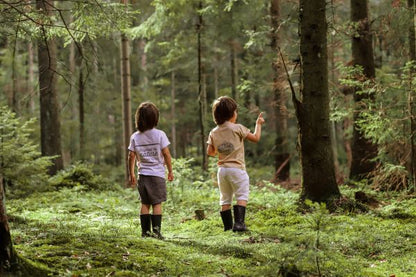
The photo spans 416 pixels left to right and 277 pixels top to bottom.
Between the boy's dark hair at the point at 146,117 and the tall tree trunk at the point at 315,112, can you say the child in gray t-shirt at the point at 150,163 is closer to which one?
the boy's dark hair at the point at 146,117

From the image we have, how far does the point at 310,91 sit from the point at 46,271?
547cm

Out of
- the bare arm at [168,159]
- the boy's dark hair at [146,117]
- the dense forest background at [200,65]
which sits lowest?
the bare arm at [168,159]

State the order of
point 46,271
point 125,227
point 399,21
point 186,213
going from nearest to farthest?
point 46,271 < point 125,227 < point 186,213 < point 399,21

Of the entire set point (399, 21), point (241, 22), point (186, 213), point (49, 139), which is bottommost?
point (186, 213)

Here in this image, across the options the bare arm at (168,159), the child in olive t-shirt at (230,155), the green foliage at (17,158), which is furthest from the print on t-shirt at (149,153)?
the green foliage at (17,158)

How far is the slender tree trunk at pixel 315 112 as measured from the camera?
25.0 ft

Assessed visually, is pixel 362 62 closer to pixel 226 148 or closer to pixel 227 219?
pixel 226 148

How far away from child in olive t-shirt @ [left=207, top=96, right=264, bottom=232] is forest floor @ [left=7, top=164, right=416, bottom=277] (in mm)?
353

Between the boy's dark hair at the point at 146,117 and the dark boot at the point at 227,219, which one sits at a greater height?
the boy's dark hair at the point at 146,117

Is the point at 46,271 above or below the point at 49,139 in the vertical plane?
below

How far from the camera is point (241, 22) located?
18.4 metres

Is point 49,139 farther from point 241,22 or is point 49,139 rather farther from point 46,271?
point 46,271

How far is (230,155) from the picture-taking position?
6.64m

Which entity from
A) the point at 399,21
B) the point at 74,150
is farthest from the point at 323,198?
the point at 74,150
